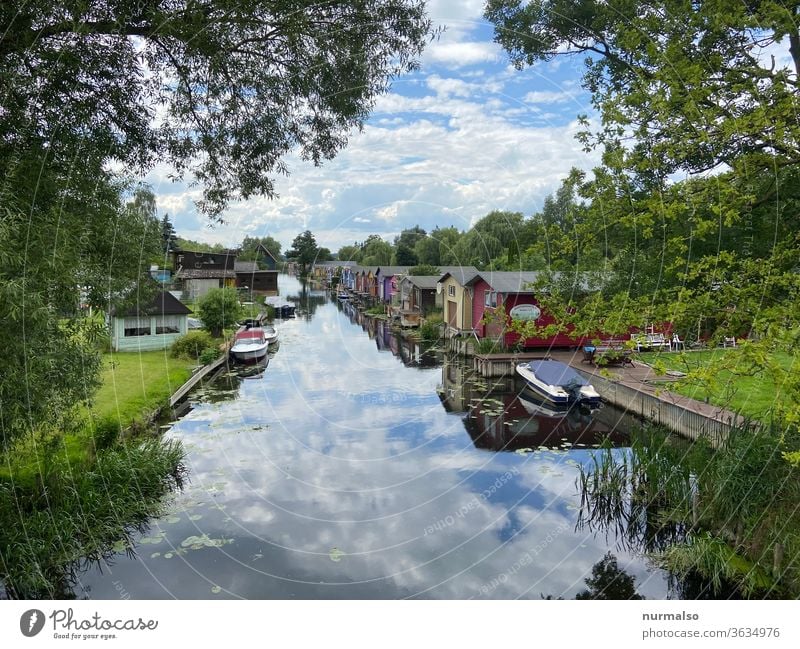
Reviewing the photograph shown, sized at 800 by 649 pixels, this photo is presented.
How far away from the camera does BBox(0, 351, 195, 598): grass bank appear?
15.1 ft

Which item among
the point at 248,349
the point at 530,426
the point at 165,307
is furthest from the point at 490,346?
the point at 165,307

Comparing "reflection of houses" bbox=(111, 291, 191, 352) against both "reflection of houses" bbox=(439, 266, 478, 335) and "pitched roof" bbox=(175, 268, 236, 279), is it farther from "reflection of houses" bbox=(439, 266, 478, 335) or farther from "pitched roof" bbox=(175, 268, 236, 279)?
Result: "reflection of houses" bbox=(439, 266, 478, 335)

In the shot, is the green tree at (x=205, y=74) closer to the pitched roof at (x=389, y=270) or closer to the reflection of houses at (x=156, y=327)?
the reflection of houses at (x=156, y=327)

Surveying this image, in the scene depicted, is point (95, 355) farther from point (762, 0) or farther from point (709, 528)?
point (709, 528)

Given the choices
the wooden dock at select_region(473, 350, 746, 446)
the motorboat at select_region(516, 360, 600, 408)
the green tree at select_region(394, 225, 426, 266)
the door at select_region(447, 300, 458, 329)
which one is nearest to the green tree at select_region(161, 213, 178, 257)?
the wooden dock at select_region(473, 350, 746, 446)

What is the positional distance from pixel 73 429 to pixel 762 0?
6.65 metres

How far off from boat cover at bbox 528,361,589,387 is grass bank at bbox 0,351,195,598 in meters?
7.94

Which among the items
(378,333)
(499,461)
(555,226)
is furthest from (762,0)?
(378,333)

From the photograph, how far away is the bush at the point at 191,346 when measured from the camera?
13.9 m

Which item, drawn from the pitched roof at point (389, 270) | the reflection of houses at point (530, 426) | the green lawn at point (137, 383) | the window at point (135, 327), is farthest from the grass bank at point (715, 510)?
the pitched roof at point (389, 270)

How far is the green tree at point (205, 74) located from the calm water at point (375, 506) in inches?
138

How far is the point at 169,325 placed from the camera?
14797 millimetres

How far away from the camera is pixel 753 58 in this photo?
13.1 feet

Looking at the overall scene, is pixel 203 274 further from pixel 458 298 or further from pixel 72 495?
pixel 72 495
